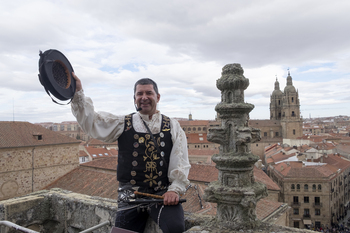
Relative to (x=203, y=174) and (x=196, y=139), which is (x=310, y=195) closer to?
(x=203, y=174)

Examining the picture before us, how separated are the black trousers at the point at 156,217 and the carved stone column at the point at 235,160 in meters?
0.53

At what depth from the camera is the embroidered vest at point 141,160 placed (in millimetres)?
2445

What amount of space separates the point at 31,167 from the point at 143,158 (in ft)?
59.3

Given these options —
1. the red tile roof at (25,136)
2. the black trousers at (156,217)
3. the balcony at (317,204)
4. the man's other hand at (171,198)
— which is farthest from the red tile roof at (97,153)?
the man's other hand at (171,198)

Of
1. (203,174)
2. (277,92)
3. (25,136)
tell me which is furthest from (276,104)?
(25,136)

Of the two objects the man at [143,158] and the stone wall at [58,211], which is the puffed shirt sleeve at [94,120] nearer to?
the man at [143,158]

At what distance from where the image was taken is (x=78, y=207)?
3.80 metres

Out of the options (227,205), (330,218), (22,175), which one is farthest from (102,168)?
(330,218)

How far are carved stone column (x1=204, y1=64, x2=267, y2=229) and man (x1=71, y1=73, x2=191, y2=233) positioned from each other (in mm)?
507

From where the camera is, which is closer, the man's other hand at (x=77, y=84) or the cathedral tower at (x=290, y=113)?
the man's other hand at (x=77, y=84)

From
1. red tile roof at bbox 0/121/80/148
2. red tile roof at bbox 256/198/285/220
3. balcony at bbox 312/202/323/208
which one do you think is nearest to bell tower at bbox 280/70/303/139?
balcony at bbox 312/202/323/208

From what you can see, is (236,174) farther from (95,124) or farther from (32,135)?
(32,135)

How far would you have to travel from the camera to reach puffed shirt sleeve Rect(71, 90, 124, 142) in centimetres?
233

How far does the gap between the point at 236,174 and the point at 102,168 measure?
15.7 metres
